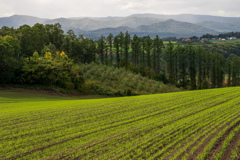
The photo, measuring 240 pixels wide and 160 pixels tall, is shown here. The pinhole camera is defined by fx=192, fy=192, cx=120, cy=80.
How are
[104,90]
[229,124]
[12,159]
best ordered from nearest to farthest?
1. [12,159]
2. [229,124]
3. [104,90]

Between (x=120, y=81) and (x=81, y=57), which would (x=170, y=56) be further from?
(x=81, y=57)

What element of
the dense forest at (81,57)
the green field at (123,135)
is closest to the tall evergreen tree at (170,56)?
the dense forest at (81,57)

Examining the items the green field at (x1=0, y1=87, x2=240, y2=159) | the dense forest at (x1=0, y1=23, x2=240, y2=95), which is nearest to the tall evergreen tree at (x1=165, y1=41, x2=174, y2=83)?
the dense forest at (x1=0, y1=23, x2=240, y2=95)

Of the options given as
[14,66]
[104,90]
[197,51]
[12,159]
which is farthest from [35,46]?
[197,51]

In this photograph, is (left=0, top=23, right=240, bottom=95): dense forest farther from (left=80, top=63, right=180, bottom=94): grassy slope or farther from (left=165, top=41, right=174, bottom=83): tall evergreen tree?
(left=80, top=63, right=180, bottom=94): grassy slope

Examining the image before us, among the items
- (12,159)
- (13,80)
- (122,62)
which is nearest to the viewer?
(12,159)

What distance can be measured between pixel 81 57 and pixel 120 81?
111 ft

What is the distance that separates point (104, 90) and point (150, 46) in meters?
41.0

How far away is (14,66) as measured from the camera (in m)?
38.9

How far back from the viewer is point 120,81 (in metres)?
54.9

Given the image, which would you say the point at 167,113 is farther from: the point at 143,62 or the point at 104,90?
the point at 143,62

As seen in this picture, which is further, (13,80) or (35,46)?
(35,46)

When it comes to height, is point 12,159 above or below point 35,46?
below

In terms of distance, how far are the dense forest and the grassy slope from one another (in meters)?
5.44
